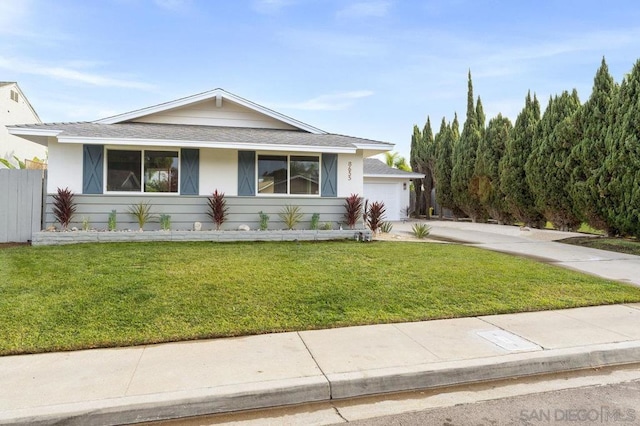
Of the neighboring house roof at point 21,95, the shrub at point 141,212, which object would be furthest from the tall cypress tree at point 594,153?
the neighboring house roof at point 21,95

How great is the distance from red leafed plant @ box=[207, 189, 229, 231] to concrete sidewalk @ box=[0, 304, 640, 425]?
743 cm

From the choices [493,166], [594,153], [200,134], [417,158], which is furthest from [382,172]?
[200,134]

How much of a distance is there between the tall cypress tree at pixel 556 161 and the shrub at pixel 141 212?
13.4 meters

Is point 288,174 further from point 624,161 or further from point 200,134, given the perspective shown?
point 624,161

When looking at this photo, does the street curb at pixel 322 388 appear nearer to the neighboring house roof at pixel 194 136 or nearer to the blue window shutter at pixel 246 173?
the neighboring house roof at pixel 194 136

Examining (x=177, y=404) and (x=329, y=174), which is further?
(x=329, y=174)

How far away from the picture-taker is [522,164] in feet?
54.0

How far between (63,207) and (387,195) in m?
15.2

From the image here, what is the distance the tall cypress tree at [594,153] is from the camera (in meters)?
12.1

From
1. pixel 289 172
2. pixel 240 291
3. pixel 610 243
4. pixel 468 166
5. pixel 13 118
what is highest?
pixel 13 118

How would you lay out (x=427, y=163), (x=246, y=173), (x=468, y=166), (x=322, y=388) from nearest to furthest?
(x=322, y=388) → (x=246, y=173) → (x=468, y=166) → (x=427, y=163)

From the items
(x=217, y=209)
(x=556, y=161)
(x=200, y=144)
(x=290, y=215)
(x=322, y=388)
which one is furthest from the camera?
(x=556, y=161)

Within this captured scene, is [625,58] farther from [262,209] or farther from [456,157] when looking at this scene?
[262,209]

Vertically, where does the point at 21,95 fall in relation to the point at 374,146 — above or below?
above
